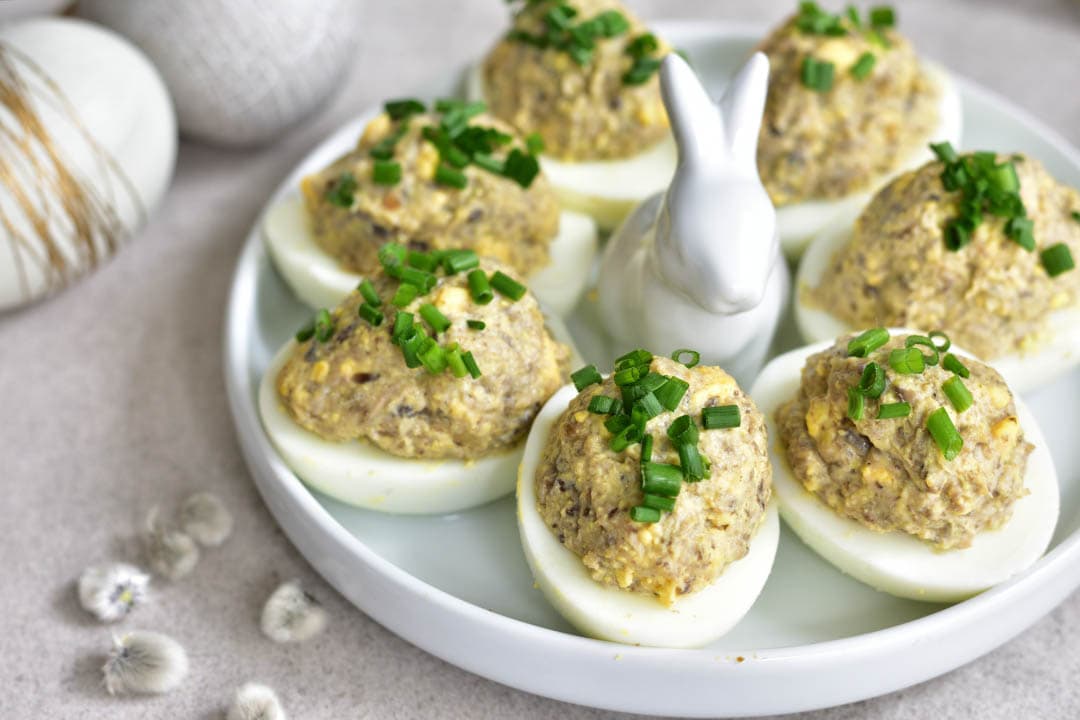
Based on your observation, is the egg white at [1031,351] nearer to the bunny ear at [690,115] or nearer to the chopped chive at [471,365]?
the bunny ear at [690,115]

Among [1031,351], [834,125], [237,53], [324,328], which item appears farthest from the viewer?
[237,53]

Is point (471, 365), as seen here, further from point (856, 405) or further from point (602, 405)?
point (856, 405)

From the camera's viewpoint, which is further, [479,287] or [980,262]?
[980,262]

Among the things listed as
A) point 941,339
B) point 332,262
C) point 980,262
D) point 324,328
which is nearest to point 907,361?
point 941,339

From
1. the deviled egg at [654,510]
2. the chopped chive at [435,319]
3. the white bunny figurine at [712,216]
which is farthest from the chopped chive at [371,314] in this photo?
the white bunny figurine at [712,216]

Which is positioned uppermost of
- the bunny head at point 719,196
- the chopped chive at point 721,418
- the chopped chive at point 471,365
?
the bunny head at point 719,196

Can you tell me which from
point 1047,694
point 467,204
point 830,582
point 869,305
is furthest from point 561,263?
point 1047,694

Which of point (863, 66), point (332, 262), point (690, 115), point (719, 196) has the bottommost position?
point (332, 262)
